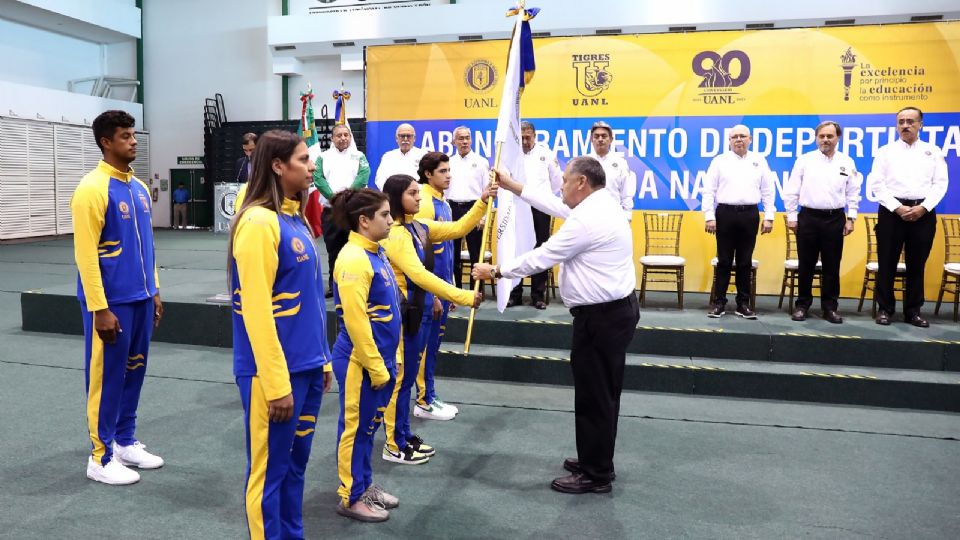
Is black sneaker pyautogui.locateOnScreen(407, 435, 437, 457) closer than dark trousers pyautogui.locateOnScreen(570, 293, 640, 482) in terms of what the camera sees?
No

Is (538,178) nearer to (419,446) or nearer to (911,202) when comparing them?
(911,202)

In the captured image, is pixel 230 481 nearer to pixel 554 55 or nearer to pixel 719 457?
pixel 719 457

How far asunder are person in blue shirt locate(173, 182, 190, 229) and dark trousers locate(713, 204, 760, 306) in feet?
46.1

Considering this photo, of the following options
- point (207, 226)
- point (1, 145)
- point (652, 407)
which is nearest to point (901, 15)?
point (652, 407)

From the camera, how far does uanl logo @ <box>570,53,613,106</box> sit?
24.5 ft

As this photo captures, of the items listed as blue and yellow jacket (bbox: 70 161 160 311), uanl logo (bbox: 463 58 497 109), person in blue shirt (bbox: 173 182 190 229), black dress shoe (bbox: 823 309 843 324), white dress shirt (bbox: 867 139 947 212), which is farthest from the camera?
person in blue shirt (bbox: 173 182 190 229)

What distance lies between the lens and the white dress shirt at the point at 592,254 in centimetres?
323

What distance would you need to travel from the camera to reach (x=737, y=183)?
614cm

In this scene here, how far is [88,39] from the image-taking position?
1655 cm

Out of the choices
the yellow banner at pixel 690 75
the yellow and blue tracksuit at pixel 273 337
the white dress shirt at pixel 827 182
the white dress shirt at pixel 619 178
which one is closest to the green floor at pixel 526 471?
the yellow and blue tracksuit at pixel 273 337

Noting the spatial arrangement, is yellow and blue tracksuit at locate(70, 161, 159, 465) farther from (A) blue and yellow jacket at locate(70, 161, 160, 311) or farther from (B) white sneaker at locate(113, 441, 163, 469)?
(B) white sneaker at locate(113, 441, 163, 469)

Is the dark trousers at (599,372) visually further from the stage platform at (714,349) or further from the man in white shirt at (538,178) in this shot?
the man in white shirt at (538,178)

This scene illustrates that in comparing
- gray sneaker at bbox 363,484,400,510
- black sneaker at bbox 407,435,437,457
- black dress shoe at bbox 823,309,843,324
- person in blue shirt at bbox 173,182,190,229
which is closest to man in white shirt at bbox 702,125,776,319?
black dress shoe at bbox 823,309,843,324

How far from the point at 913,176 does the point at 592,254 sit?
159 inches
